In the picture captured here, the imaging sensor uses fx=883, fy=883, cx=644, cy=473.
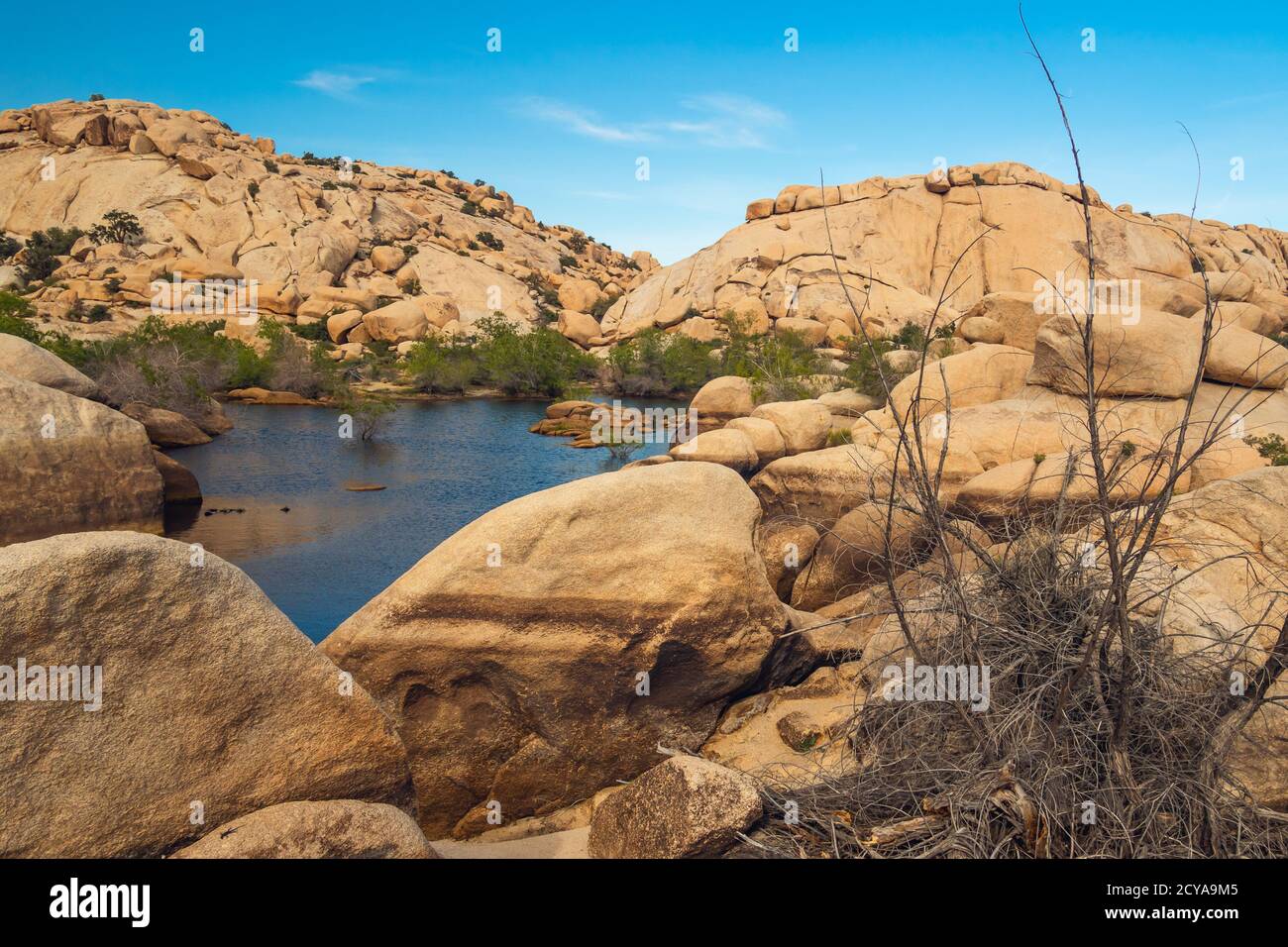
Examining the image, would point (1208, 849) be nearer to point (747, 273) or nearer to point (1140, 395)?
point (1140, 395)

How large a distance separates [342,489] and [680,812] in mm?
14915

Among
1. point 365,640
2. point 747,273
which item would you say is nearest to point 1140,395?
point 365,640

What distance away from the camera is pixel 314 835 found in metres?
3.72

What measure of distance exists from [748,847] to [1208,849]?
6.40 ft

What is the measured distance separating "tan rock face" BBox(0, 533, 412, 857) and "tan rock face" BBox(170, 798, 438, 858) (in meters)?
0.31

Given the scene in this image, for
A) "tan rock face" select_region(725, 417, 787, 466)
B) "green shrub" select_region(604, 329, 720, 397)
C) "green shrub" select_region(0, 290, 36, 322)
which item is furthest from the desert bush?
"green shrub" select_region(0, 290, 36, 322)

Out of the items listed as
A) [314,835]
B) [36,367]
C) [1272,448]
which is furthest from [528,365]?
[314,835]

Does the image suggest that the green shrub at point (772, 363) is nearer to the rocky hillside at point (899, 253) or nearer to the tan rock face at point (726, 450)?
the rocky hillside at point (899, 253)

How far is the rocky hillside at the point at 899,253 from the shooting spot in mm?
45250

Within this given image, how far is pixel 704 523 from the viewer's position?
7.24 metres

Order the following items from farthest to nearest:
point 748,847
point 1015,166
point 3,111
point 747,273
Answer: point 3,111, point 1015,166, point 747,273, point 748,847

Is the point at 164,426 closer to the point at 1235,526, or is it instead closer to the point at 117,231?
the point at 1235,526

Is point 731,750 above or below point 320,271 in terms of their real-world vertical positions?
below

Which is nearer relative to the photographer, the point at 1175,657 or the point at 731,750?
the point at 1175,657
